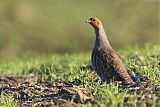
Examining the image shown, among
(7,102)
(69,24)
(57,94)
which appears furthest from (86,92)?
(69,24)

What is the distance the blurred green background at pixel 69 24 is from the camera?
2659cm

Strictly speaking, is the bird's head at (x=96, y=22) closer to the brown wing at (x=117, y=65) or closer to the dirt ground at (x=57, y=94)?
the brown wing at (x=117, y=65)

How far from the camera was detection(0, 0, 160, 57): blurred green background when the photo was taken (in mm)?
26594

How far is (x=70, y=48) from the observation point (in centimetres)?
2639

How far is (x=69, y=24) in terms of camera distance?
2934 centimetres

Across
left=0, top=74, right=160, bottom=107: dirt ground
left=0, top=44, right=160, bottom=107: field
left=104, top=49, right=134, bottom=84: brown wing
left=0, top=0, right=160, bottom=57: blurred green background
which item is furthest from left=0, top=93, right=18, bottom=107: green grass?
left=0, top=0, right=160, bottom=57: blurred green background

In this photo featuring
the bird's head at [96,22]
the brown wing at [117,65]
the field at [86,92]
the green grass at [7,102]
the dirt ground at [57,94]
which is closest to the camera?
the field at [86,92]

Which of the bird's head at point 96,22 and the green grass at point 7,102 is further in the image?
the bird's head at point 96,22

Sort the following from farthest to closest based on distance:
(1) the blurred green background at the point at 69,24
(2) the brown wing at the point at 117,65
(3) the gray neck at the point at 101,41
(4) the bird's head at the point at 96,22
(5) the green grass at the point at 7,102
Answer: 1. (1) the blurred green background at the point at 69,24
2. (4) the bird's head at the point at 96,22
3. (3) the gray neck at the point at 101,41
4. (2) the brown wing at the point at 117,65
5. (5) the green grass at the point at 7,102

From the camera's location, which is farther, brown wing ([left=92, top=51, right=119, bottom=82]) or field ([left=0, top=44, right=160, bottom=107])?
brown wing ([left=92, top=51, right=119, bottom=82])

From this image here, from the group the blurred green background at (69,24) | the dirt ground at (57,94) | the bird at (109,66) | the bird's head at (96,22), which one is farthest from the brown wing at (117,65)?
the blurred green background at (69,24)

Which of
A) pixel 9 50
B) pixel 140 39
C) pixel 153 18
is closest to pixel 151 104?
pixel 9 50

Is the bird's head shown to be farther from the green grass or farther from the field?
the green grass

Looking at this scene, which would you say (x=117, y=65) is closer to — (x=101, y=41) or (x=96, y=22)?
(x=101, y=41)
